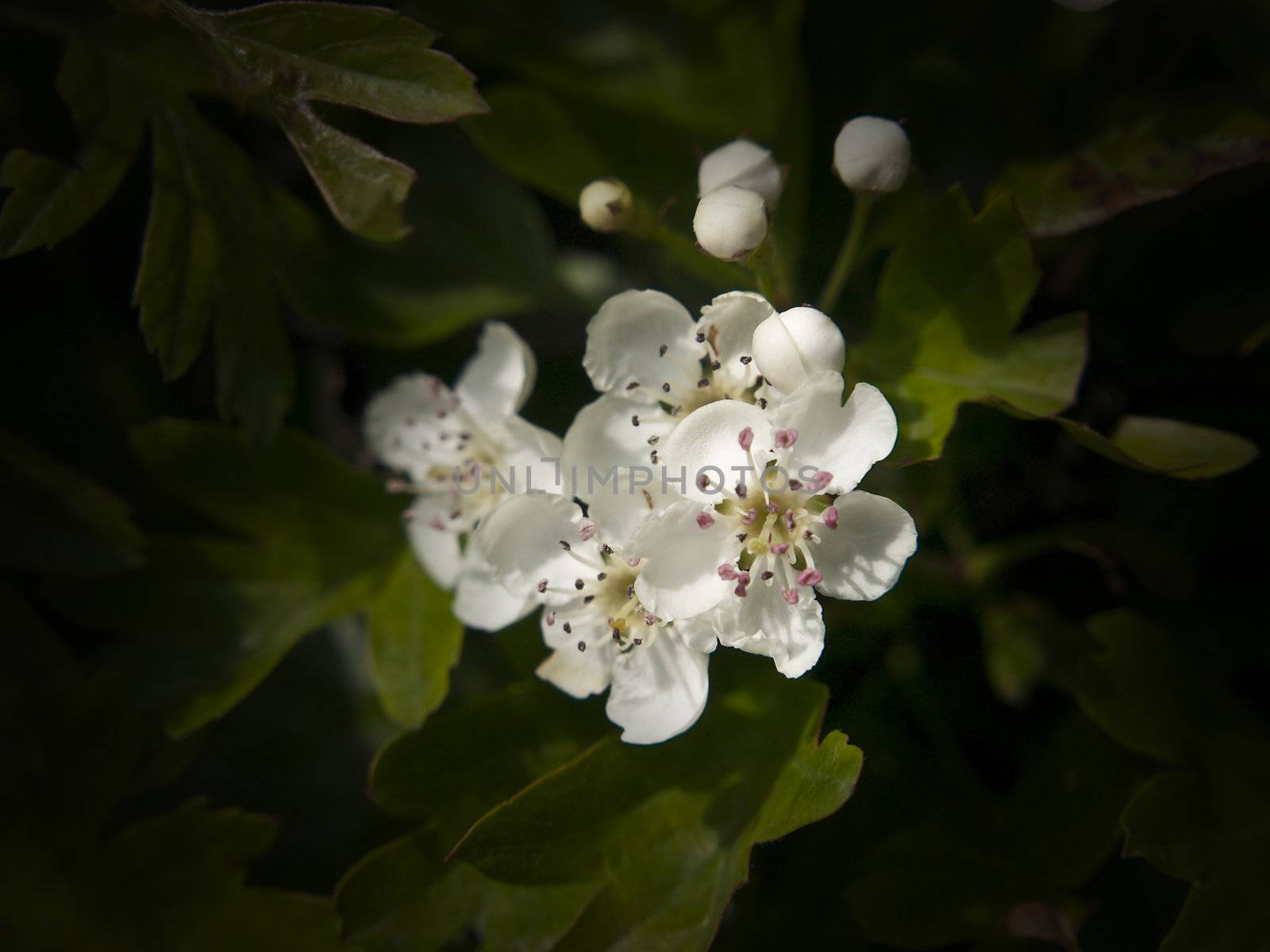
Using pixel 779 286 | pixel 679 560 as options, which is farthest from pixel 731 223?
pixel 679 560

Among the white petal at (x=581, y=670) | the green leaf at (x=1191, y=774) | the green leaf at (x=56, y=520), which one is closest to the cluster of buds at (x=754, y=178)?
the white petal at (x=581, y=670)

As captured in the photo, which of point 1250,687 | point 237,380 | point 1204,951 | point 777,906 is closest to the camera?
point 1204,951

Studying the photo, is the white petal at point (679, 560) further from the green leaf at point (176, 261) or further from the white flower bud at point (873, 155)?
the green leaf at point (176, 261)

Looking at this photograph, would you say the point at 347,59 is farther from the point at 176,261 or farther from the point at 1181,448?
the point at 1181,448

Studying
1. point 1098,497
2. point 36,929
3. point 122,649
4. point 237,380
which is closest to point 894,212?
point 1098,497

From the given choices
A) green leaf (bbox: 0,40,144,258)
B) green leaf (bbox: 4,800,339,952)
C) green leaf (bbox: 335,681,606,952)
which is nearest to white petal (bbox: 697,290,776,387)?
green leaf (bbox: 335,681,606,952)

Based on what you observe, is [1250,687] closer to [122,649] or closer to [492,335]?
[492,335]

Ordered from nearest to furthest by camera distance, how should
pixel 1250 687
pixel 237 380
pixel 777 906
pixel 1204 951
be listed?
pixel 1204 951 → pixel 237 380 → pixel 777 906 → pixel 1250 687
